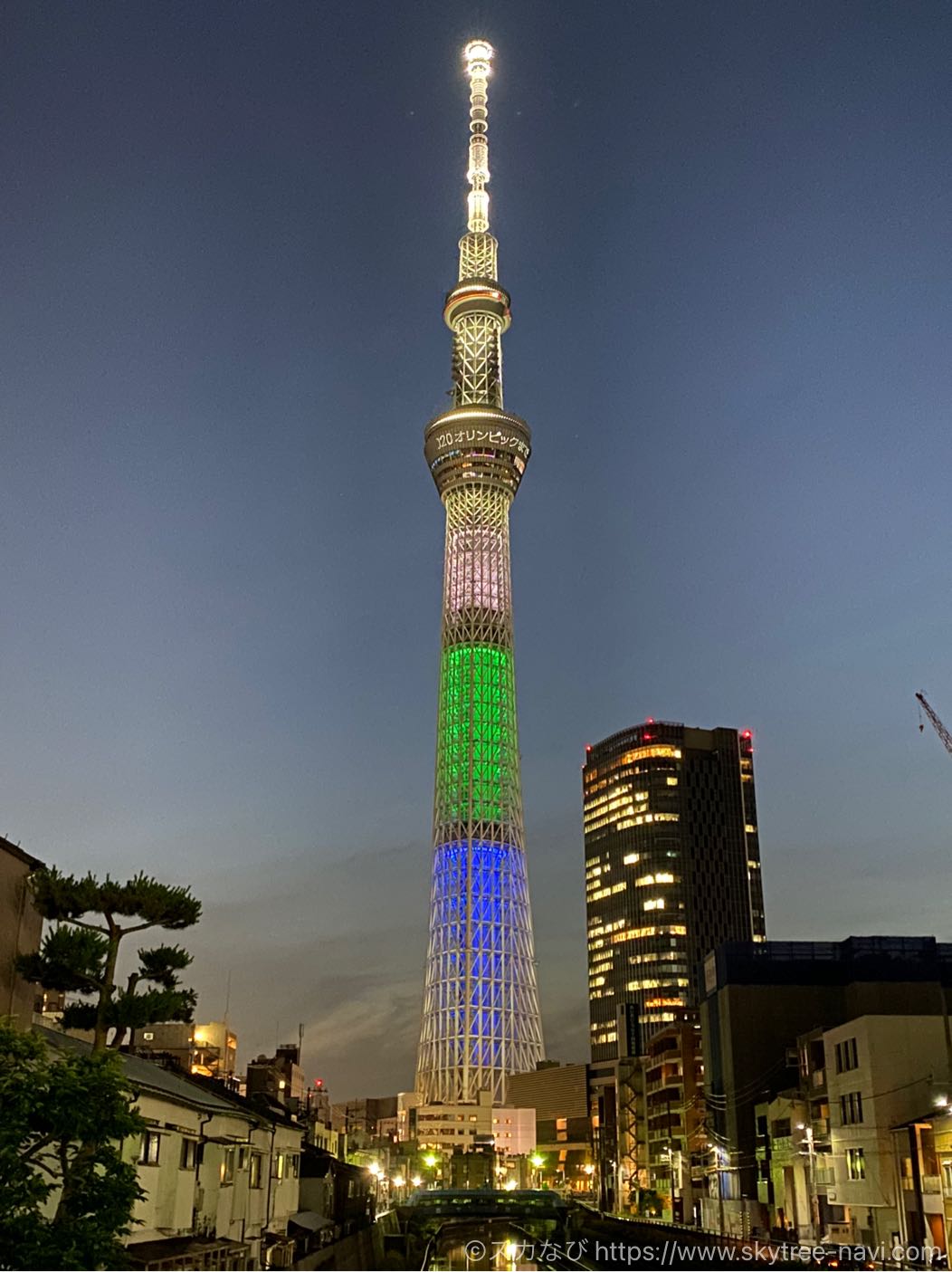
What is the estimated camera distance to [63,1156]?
23.7 metres

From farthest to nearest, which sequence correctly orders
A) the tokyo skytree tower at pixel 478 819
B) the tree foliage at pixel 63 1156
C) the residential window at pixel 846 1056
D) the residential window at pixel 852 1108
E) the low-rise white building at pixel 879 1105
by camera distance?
the tokyo skytree tower at pixel 478 819, the residential window at pixel 846 1056, the residential window at pixel 852 1108, the low-rise white building at pixel 879 1105, the tree foliage at pixel 63 1156

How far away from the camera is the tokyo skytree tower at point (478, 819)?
176 meters

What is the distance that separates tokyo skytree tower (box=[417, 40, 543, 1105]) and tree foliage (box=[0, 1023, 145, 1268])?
15276 cm

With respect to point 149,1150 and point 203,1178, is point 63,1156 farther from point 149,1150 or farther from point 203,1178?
point 203,1178

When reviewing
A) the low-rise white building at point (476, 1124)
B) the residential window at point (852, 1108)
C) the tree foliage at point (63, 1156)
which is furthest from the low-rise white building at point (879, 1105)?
the low-rise white building at point (476, 1124)

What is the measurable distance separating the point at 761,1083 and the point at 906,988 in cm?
1423

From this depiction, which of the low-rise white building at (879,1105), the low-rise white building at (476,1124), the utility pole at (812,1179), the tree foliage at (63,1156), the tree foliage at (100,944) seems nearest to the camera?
the tree foliage at (63,1156)

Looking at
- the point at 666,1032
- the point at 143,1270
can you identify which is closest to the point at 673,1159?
the point at 666,1032

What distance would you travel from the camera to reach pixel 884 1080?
67.5 metres

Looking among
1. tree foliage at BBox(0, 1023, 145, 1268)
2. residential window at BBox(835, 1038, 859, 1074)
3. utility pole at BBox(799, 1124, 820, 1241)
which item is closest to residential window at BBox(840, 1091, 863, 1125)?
residential window at BBox(835, 1038, 859, 1074)

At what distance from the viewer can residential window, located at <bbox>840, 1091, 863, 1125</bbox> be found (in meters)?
69.5

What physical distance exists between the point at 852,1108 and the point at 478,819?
10873 cm

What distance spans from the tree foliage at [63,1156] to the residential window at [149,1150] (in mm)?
10911

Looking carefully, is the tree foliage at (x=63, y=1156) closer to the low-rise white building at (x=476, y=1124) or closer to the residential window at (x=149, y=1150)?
the residential window at (x=149, y=1150)
